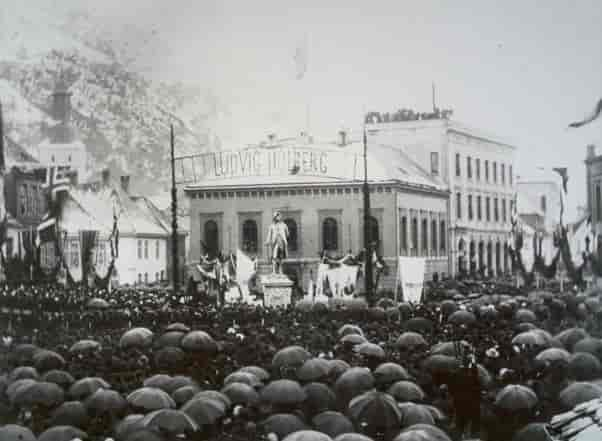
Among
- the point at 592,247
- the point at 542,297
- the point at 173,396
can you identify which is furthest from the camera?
the point at 542,297

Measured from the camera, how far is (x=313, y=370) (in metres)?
18.6

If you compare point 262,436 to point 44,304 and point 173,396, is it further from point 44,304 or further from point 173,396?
point 44,304

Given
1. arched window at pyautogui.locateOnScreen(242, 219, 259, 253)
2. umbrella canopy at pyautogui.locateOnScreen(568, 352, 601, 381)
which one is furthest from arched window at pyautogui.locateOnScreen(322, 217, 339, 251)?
umbrella canopy at pyautogui.locateOnScreen(568, 352, 601, 381)

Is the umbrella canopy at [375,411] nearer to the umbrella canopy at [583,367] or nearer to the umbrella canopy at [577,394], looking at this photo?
the umbrella canopy at [577,394]

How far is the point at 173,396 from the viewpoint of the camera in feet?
56.4

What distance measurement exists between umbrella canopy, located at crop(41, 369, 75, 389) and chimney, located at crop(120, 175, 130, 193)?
9937mm

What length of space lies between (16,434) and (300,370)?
544 cm

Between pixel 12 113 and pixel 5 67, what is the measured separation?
4.25ft

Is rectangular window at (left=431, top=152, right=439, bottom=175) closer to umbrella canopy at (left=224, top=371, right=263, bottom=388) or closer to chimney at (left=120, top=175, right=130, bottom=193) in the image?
chimney at (left=120, top=175, right=130, bottom=193)

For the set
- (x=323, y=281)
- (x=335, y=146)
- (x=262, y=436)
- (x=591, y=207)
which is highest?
(x=335, y=146)

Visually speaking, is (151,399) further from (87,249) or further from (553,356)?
(87,249)

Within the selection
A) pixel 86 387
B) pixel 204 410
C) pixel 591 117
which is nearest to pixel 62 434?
pixel 204 410

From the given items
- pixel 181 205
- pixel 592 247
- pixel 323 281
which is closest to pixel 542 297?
pixel 592 247

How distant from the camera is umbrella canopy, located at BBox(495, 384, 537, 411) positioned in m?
16.4
